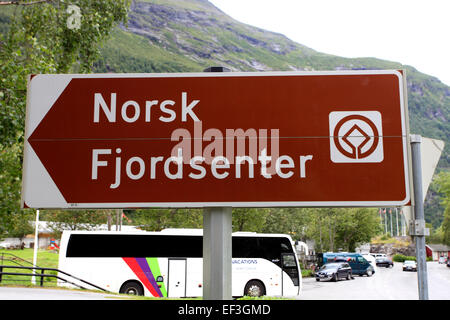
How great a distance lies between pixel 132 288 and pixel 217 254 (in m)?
17.1

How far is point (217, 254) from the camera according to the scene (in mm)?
2844

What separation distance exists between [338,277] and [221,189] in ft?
102

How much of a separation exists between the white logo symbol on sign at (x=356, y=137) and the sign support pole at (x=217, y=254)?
89 centimetres

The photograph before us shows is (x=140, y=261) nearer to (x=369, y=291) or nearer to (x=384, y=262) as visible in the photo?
(x=369, y=291)

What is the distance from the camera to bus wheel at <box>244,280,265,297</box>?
19.9 meters

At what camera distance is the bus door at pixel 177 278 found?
18.7m

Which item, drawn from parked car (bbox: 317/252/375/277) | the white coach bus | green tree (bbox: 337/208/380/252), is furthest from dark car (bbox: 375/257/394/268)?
the white coach bus

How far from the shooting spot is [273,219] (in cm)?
3794

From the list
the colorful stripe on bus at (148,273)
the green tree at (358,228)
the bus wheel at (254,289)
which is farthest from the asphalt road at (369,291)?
the green tree at (358,228)

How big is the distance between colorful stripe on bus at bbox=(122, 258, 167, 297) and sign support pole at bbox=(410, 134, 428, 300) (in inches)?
649

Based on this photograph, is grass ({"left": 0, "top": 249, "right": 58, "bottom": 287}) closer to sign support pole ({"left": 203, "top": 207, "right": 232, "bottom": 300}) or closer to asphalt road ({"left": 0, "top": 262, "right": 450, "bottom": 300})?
asphalt road ({"left": 0, "top": 262, "right": 450, "bottom": 300})
